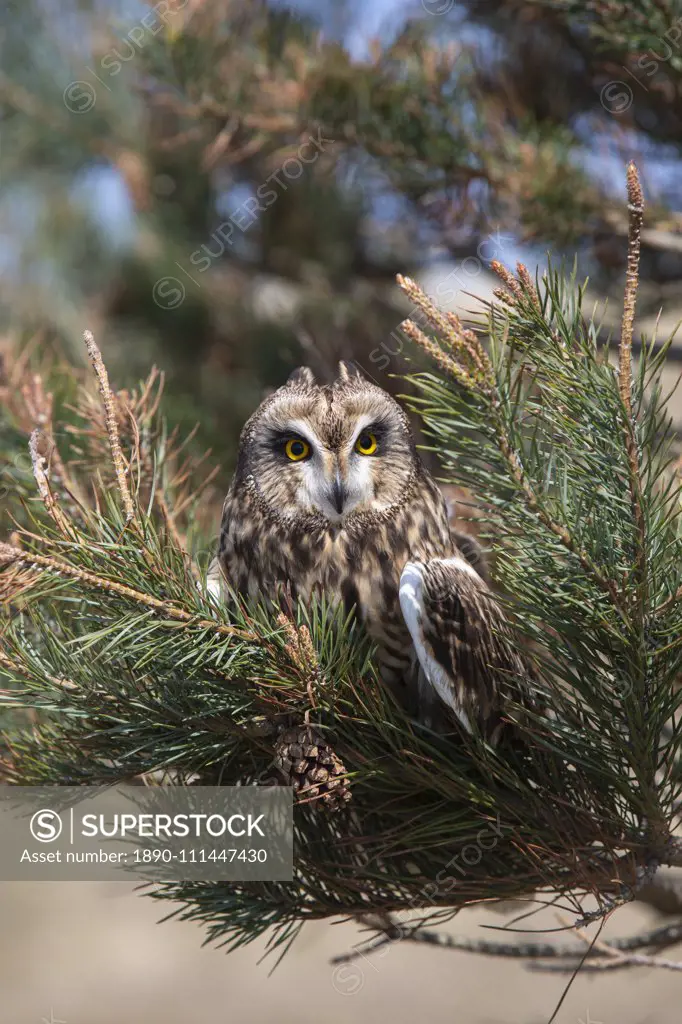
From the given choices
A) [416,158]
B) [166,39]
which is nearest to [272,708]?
[416,158]

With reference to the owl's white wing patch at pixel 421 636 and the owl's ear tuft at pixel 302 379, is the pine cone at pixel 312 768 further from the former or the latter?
the owl's ear tuft at pixel 302 379

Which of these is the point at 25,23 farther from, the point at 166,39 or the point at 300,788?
the point at 300,788

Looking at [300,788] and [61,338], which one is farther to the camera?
[61,338]

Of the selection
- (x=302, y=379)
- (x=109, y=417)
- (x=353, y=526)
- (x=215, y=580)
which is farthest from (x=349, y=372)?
(x=109, y=417)

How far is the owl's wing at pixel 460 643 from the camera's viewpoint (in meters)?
0.79

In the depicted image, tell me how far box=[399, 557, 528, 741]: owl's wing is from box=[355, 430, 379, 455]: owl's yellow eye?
0.47 ft

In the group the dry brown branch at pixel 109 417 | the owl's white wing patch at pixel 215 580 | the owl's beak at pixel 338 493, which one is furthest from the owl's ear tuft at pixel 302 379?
the dry brown branch at pixel 109 417

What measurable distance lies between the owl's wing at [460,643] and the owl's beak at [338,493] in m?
0.10

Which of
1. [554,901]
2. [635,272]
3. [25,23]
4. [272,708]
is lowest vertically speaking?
[554,901]

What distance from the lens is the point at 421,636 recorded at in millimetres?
825

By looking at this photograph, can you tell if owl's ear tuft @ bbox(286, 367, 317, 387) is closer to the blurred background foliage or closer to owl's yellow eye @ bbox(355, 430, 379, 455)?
owl's yellow eye @ bbox(355, 430, 379, 455)

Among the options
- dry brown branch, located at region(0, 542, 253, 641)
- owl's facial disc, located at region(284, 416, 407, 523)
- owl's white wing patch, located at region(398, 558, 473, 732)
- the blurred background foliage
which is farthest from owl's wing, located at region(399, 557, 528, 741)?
the blurred background foliage

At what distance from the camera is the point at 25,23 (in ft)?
6.54

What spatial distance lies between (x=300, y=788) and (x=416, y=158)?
0.82 meters
